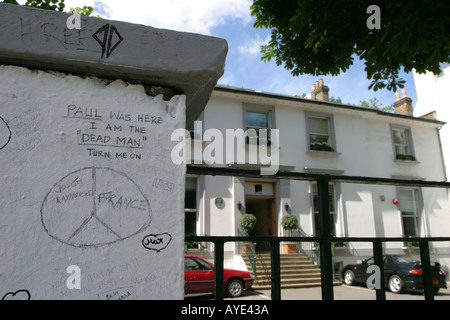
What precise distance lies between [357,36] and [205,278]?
6.31m

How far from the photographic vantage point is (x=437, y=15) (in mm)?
4234

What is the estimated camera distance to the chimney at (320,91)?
17.0m

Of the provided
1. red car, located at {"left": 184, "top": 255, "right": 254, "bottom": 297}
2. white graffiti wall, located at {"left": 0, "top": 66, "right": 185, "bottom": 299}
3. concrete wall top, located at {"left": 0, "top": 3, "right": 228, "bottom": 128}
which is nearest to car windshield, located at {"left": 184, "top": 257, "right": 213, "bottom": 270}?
red car, located at {"left": 184, "top": 255, "right": 254, "bottom": 297}

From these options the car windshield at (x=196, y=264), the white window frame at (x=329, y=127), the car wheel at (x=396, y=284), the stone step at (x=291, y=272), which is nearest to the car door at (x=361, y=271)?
the car wheel at (x=396, y=284)

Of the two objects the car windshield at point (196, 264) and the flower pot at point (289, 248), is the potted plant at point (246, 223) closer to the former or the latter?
the flower pot at point (289, 248)

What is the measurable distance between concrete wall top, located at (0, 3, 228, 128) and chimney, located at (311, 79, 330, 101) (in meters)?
16.5

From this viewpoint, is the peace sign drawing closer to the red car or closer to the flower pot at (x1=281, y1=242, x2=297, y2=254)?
the red car

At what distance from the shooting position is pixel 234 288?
10148 millimetres

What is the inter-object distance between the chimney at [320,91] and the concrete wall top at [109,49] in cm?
1651

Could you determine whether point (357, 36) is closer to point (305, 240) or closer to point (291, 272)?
point (305, 240)

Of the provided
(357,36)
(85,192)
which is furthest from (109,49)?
(357,36)

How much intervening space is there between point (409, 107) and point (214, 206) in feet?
41.6
